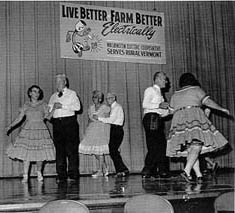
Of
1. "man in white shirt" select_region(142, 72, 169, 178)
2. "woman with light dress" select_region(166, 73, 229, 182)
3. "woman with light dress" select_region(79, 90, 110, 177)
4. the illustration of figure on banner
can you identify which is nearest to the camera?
"woman with light dress" select_region(166, 73, 229, 182)

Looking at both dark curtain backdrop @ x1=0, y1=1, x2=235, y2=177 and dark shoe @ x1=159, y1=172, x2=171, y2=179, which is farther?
dark curtain backdrop @ x1=0, y1=1, x2=235, y2=177

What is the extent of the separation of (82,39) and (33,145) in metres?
2.43

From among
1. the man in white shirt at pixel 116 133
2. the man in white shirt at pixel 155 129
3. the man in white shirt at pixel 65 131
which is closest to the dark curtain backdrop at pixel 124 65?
the man in white shirt at pixel 116 133

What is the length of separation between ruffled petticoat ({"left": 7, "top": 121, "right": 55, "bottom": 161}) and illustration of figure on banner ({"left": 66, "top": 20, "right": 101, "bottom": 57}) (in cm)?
213

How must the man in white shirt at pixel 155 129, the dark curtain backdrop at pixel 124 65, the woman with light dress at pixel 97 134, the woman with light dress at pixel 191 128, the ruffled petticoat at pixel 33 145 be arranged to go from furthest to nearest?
the dark curtain backdrop at pixel 124 65
the woman with light dress at pixel 97 134
the ruffled petticoat at pixel 33 145
the man in white shirt at pixel 155 129
the woman with light dress at pixel 191 128

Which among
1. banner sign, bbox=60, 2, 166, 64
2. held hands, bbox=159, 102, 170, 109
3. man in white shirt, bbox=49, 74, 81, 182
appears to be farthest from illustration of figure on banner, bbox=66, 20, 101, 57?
held hands, bbox=159, 102, 170, 109

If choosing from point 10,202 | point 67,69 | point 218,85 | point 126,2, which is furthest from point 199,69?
point 10,202

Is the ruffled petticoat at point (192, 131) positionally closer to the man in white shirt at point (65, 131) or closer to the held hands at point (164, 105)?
the held hands at point (164, 105)

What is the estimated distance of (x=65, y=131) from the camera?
5.02 meters

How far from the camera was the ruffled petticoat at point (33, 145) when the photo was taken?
4.93 metres

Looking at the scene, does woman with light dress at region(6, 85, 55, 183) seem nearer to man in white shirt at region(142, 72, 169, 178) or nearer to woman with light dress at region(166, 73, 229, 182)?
man in white shirt at region(142, 72, 169, 178)

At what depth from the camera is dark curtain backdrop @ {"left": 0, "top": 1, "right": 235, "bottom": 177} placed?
6.58m

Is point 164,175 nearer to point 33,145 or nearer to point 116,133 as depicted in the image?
point 116,133

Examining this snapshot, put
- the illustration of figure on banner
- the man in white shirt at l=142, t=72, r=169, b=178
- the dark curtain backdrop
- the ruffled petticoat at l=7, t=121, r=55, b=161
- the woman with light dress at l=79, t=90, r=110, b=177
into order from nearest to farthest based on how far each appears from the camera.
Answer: the man in white shirt at l=142, t=72, r=169, b=178 < the ruffled petticoat at l=7, t=121, r=55, b=161 < the woman with light dress at l=79, t=90, r=110, b=177 < the dark curtain backdrop < the illustration of figure on banner
